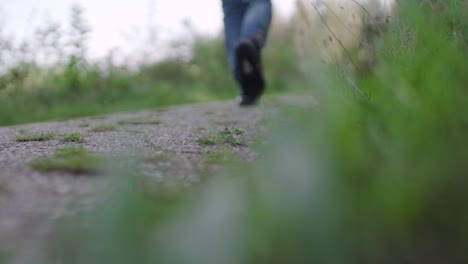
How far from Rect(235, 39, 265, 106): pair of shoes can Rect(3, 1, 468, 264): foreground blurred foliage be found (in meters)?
2.11

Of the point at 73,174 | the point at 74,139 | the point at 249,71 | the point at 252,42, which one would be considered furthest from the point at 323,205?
the point at 249,71

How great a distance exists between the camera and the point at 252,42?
9.50ft

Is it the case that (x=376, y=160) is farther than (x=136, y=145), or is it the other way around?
(x=136, y=145)

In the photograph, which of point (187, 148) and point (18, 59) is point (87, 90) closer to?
point (18, 59)

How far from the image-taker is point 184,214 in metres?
0.57

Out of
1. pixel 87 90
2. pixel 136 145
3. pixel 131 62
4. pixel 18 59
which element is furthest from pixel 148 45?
pixel 136 145

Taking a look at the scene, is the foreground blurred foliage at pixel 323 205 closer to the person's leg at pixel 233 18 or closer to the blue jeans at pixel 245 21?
the blue jeans at pixel 245 21

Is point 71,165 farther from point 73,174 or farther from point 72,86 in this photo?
point 72,86

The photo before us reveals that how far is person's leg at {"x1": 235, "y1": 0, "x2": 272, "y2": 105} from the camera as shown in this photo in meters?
2.88

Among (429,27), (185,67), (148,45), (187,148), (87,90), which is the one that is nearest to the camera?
(429,27)

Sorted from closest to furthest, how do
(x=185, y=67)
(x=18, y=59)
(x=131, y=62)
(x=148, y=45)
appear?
1. (x=18, y=59)
2. (x=131, y=62)
3. (x=148, y=45)
4. (x=185, y=67)

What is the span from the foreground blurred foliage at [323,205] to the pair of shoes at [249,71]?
2108 millimetres

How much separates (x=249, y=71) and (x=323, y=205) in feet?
8.37

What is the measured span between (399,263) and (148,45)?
6638 millimetres
